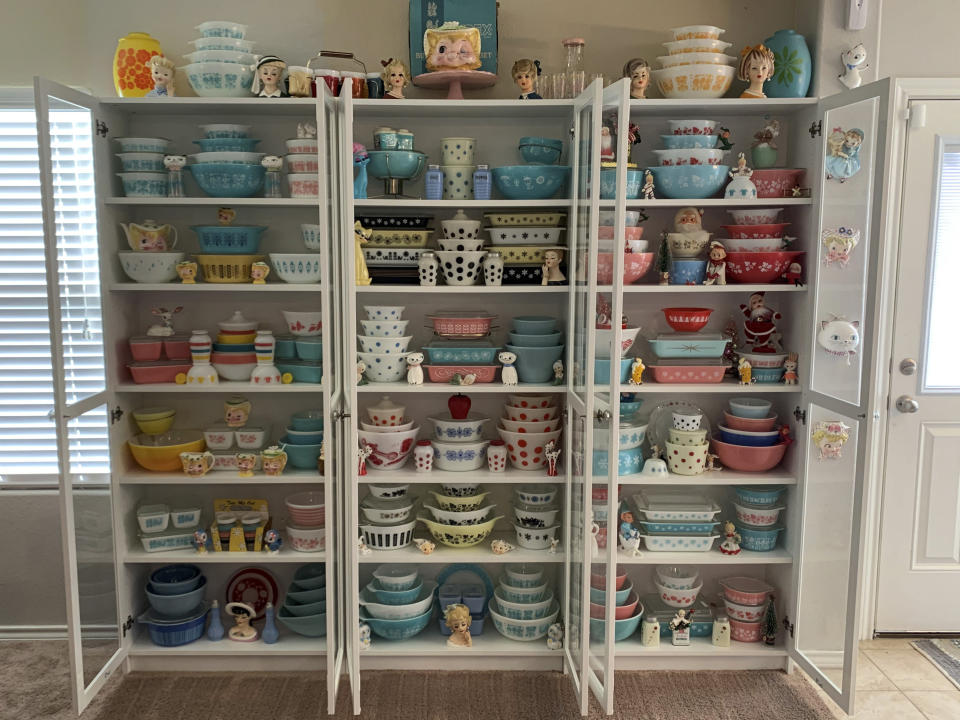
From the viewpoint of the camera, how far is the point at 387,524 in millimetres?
3137

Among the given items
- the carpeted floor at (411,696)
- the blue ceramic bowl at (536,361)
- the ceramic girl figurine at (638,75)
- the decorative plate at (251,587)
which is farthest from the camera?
the decorative plate at (251,587)

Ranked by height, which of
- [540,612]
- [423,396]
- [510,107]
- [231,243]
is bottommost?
[540,612]

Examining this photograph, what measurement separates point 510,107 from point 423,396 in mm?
1179

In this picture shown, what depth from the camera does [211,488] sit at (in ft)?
11.0

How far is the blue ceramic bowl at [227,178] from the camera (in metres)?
2.96

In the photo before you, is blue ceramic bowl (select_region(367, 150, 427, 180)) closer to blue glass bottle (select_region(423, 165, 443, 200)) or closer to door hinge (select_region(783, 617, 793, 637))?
blue glass bottle (select_region(423, 165, 443, 200))

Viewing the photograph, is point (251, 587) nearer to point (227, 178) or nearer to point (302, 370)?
point (302, 370)

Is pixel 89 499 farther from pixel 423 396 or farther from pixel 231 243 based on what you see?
pixel 423 396

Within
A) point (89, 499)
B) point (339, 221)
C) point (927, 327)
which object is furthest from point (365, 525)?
point (927, 327)

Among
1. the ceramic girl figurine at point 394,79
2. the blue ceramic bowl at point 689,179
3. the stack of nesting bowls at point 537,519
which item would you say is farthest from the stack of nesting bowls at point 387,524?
the blue ceramic bowl at point 689,179

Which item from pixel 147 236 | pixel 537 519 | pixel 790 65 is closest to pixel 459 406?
pixel 537 519

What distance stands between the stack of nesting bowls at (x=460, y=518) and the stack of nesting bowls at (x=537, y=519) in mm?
101

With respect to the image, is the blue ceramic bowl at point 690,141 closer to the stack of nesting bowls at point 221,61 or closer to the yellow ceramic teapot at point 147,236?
the stack of nesting bowls at point 221,61

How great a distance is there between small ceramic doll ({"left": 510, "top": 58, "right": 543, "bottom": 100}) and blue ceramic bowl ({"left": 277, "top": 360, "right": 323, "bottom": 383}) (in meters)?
1.27
